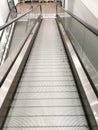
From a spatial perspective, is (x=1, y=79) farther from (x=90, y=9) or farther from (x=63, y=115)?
(x=90, y=9)

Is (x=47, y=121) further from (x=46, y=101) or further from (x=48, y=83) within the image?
(x=48, y=83)

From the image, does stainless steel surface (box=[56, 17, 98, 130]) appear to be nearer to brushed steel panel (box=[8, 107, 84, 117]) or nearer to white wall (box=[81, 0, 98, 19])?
brushed steel panel (box=[8, 107, 84, 117])

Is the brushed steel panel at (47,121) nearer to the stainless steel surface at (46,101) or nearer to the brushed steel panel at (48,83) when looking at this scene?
the stainless steel surface at (46,101)

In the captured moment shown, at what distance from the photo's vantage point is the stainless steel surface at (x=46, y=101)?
7.00 feet

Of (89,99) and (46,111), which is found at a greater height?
(89,99)

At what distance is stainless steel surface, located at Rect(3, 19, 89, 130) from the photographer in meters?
2.13

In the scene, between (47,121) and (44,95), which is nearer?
(47,121)

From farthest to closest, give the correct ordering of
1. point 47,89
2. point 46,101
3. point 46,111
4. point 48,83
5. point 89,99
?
point 48,83, point 47,89, point 46,101, point 46,111, point 89,99

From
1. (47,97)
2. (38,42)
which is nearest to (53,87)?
(47,97)

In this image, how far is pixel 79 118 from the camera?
2.22 m

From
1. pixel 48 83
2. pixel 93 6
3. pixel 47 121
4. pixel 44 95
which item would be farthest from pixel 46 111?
pixel 93 6

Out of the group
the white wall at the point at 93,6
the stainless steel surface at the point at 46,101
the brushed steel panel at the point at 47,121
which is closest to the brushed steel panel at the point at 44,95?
the stainless steel surface at the point at 46,101

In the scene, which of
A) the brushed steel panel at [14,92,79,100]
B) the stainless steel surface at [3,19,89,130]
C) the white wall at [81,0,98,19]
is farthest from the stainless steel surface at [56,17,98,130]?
the white wall at [81,0,98,19]

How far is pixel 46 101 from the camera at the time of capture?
2.57m
